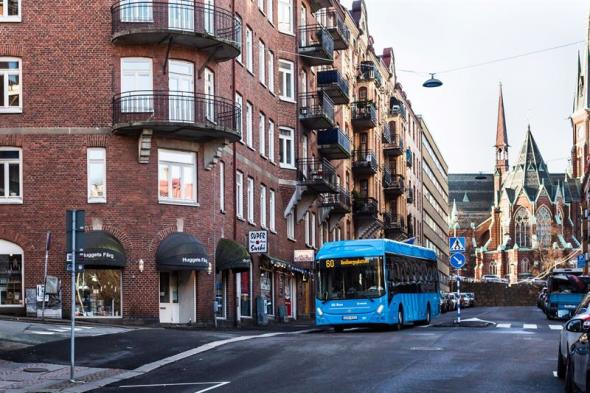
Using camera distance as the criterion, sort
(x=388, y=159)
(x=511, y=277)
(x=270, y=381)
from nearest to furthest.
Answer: (x=270, y=381), (x=388, y=159), (x=511, y=277)

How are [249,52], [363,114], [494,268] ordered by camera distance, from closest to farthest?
1. [249,52]
2. [363,114]
3. [494,268]

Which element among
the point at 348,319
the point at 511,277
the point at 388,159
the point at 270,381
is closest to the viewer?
the point at 270,381

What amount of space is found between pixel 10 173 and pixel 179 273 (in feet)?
20.7

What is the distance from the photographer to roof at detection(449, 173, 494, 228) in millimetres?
190125

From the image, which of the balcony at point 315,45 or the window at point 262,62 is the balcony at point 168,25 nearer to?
the window at point 262,62

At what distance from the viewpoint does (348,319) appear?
3247 centimetres

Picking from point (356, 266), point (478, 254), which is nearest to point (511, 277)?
point (478, 254)

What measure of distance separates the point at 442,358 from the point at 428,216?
97513 millimetres

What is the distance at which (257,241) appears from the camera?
124 feet

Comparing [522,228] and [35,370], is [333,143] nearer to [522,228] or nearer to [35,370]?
[35,370]

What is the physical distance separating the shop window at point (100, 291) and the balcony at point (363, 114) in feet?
111

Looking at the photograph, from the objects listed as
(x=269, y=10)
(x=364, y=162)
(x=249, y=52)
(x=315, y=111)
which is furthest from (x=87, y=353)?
(x=364, y=162)

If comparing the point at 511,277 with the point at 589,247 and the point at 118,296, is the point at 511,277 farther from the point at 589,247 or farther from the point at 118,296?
the point at 118,296

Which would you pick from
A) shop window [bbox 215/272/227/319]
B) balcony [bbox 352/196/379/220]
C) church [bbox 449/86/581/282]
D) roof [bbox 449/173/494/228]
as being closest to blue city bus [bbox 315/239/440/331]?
shop window [bbox 215/272/227/319]
